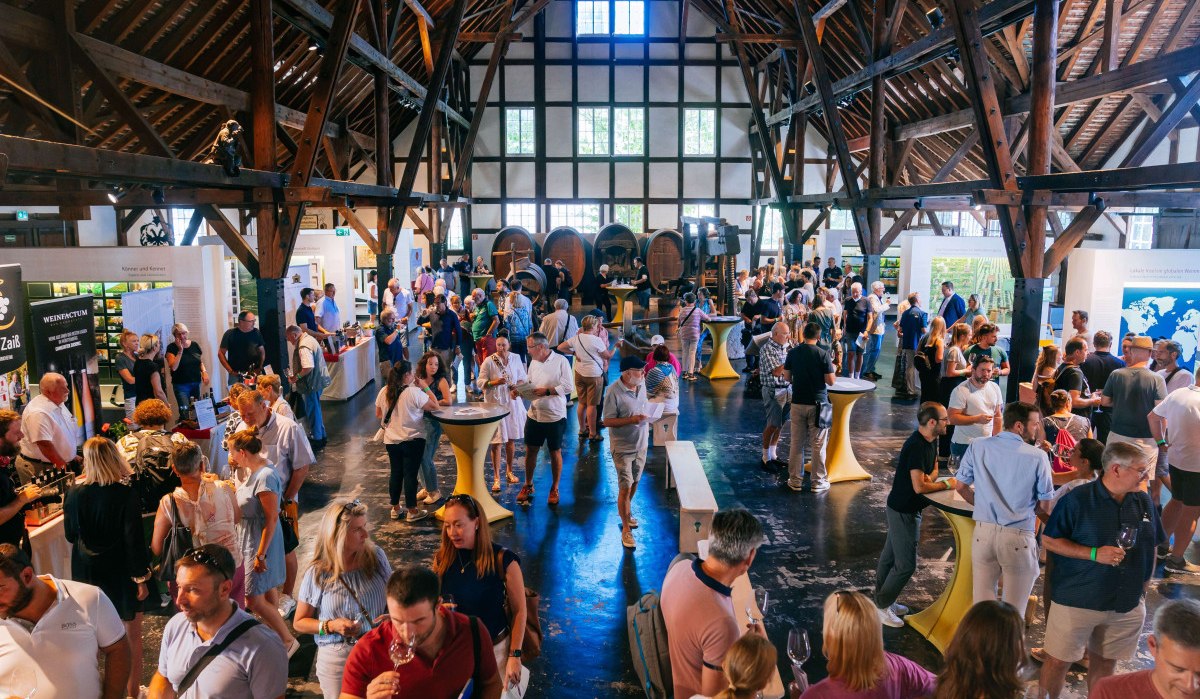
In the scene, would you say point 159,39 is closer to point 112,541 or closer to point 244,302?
point 244,302

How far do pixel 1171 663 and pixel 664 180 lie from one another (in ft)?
77.6

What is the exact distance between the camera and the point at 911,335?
1091 centimetres

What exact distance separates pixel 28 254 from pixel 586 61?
717 inches

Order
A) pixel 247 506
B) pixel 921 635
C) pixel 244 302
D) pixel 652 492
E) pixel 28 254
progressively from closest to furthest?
pixel 247 506 → pixel 921 635 → pixel 652 492 → pixel 28 254 → pixel 244 302

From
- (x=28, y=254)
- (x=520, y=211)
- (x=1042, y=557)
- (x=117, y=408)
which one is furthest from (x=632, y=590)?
(x=520, y=211)

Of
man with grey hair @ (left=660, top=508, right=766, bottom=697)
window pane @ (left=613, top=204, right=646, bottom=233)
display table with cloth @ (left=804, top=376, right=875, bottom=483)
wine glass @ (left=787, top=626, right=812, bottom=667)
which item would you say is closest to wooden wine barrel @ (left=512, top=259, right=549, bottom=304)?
window pane @ (left=613, top=204, right=646, bottom=233)

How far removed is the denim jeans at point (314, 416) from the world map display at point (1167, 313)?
32.0ft

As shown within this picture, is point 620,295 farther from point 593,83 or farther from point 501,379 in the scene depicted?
point 501,379

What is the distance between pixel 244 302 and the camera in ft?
40.7

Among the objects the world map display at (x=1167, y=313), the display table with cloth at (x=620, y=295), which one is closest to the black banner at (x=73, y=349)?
the display table with cloth at (x=620, y=295)

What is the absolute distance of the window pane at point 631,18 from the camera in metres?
24.6

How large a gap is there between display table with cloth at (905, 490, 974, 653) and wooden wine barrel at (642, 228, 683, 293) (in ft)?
55.9

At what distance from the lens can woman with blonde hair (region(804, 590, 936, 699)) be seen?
2.47m

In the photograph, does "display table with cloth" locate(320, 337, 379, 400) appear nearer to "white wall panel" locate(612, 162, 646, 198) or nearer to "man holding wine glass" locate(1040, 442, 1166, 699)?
"man holding wine glass" locate(1040, 442, 1166, 699)
